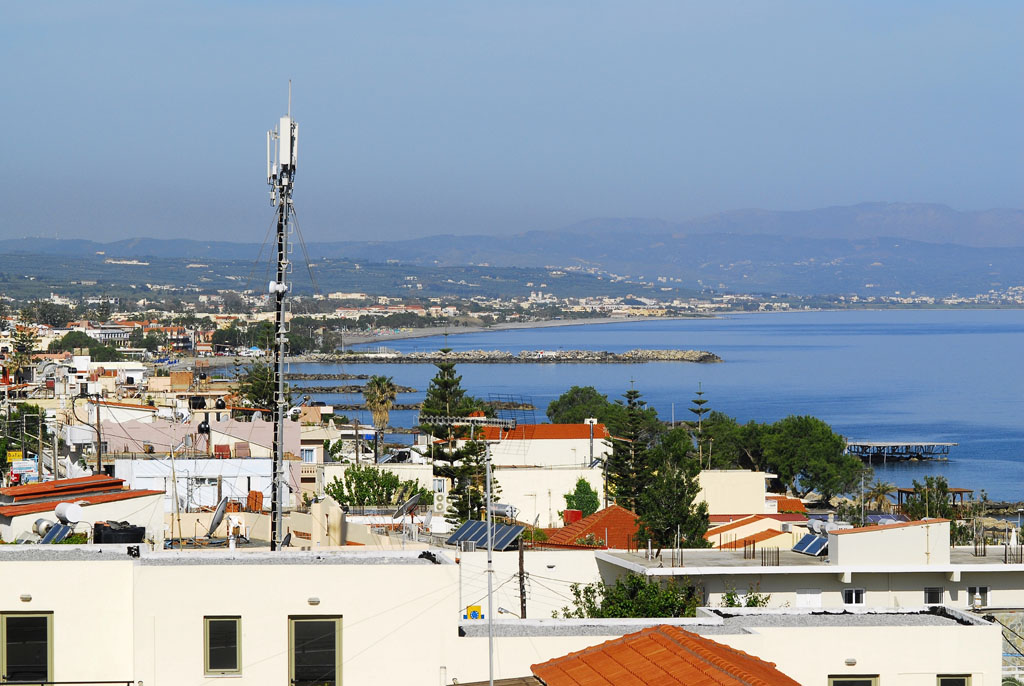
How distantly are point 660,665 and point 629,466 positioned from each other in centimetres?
3181

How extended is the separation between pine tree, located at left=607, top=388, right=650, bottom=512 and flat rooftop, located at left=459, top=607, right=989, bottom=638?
26.4 metres

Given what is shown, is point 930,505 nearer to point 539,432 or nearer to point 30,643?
point 539,432

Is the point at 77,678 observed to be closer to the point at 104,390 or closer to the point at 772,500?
the point at 772,500

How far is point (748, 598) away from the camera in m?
14.8

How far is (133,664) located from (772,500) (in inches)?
1328

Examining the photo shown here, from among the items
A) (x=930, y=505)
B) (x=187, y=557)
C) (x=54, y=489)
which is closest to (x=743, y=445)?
(x=930, y=505)

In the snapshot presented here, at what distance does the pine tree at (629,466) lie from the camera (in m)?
36.5

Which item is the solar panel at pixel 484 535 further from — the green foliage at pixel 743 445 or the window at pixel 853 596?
the green foliage at pixel 743 445

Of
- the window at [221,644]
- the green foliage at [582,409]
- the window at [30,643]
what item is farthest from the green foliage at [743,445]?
the window at [30,643]

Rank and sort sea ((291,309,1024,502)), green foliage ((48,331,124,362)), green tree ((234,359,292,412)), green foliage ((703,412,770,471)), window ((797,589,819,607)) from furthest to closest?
green foliage ((48,331,124,362)) → sea ((291,309,1024,502)) → green foliage ((703,412,770,471)) → green tree ((234,359,292,412)) → window ((797,589,819,607))

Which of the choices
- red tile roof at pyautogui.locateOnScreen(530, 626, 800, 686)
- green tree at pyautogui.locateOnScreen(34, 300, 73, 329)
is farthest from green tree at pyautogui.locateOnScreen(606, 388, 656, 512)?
green tree at pyautogui.locateOnScreen(34, 300, 73, 329)

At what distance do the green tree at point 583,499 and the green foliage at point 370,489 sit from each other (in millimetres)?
3666

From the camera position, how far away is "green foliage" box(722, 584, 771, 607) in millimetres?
14789

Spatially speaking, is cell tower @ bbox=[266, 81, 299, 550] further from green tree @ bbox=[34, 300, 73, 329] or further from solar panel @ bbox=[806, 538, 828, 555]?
green tree @ bbox=[34, 300, 73, 329]
